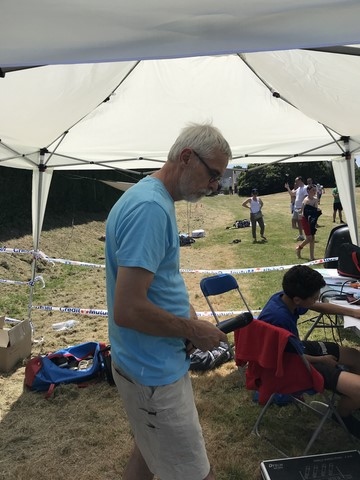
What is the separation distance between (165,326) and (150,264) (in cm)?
24

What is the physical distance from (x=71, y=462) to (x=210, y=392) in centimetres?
134

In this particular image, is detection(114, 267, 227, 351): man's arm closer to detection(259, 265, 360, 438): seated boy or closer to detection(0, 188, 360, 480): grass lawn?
detection(259, 265, 360, 438): seated boy

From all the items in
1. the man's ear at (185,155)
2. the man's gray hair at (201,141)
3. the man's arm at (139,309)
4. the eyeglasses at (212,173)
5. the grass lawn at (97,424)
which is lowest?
the grass lawn at (97,424)

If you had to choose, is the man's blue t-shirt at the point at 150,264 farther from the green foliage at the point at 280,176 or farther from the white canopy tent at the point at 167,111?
the green foliage at the point at 280,176

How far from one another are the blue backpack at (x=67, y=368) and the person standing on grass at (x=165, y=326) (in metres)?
2.35

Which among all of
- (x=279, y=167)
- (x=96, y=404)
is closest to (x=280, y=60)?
(x=96, y=404)

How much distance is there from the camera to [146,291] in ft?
4.37

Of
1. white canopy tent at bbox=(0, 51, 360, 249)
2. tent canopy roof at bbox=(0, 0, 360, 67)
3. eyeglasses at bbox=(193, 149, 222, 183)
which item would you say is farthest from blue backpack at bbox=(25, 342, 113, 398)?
tent canopy roof at bbox=(0, 0, 360, 67)

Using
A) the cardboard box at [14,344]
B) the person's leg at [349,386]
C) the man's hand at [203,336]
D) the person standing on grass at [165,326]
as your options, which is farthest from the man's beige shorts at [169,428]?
the cardboard box at [14,344]

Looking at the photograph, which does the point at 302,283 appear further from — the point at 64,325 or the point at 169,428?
the point at 64,325

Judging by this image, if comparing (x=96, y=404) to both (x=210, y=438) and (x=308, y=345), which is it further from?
(x=308, y=345)

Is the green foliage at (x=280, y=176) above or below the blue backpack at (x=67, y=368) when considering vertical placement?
above

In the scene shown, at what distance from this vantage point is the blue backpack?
3.67 metres

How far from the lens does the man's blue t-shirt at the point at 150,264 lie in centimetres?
131
